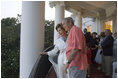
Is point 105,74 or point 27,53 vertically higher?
point 27,53

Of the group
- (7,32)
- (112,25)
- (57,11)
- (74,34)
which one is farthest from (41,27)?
(112,25)

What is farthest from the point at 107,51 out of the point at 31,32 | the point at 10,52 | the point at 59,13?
the point at 59,13

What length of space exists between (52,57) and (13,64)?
14.6ft

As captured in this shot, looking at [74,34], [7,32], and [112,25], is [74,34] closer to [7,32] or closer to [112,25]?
[7,32]

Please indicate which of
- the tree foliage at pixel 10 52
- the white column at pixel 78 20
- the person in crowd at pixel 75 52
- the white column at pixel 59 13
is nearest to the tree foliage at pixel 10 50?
the tree foliage at pixel 10 52

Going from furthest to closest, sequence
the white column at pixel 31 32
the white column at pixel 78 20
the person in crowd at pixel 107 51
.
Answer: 1. the white column at pixel 78 20
2. the person in crowd at pixel 107 51
3. the white column at pixel 31 32

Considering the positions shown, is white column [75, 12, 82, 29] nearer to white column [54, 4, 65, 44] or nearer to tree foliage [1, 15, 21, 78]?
white column [54, 4, 65, 44]

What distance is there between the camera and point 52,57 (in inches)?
116

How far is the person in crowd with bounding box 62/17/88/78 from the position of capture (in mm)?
2068

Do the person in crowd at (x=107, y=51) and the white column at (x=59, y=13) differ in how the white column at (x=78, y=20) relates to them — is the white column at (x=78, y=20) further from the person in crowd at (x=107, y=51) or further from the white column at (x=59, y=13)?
the person in crowd at (x=107, y=51)

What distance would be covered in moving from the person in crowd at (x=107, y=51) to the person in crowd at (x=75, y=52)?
7.31 ft

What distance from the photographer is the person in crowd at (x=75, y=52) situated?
6.79 ft

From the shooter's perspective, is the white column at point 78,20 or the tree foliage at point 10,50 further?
the white column at point 78,20

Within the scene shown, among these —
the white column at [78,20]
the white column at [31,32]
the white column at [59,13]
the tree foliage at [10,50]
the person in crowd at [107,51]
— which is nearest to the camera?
the white column at [31,32]
